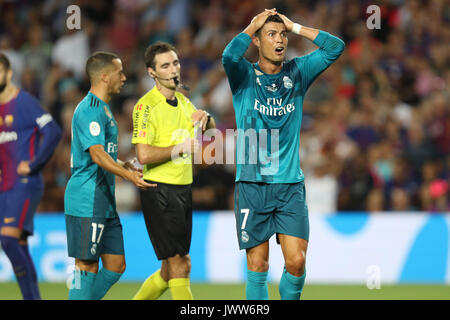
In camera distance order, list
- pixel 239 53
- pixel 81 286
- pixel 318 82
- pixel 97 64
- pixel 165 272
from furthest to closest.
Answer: pixel 318 82, pixel 165 272, pixel 97 64, pixel 81 286, pixel 239 53

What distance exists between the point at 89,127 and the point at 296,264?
1986mm

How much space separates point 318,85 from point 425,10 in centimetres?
274

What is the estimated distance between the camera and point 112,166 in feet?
19.3

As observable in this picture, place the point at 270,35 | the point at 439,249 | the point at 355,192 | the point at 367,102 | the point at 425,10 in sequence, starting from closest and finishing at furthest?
the point at 270,35, the point at 439,249, the point at 355,192, the point at 367,102, the point at 425,10

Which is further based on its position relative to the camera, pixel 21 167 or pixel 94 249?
pixel 21 167

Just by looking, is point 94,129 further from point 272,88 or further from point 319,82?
point 319,82

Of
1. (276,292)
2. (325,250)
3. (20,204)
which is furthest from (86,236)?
(325,250)

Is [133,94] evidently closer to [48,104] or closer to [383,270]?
[48,104]

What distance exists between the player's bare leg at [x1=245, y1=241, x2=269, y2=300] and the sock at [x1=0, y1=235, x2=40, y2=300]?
97.3 inches

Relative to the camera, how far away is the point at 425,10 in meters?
13.8

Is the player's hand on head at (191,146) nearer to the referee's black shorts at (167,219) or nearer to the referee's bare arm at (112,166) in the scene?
the referee's black shorts at (167,219)

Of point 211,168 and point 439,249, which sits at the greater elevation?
point 211,168

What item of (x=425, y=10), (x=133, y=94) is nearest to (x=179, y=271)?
(x=133, y=94)

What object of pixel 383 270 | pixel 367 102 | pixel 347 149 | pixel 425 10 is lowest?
pixel 383 270
